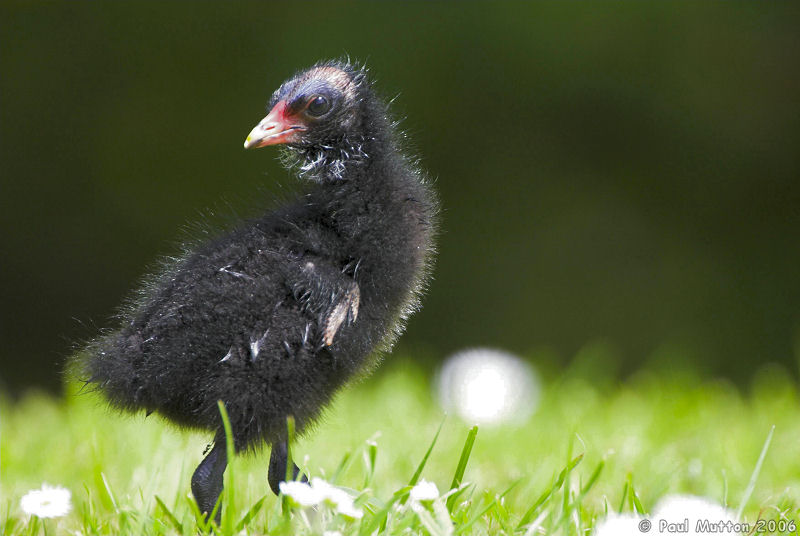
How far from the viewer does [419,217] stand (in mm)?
1903

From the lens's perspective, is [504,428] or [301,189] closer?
[301,189]

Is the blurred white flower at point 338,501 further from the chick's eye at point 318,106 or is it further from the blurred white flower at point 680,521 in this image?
the chick's eye at point 318,106

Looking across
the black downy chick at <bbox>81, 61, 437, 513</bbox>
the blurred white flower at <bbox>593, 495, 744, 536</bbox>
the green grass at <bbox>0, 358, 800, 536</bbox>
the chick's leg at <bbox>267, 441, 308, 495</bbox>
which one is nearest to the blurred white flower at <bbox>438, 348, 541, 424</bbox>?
the green grass at <bbox>0, 358, 800, 536</bbox>

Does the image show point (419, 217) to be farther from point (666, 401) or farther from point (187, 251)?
point (666, 401)

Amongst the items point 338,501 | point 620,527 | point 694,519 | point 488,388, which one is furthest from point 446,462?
point 338,501

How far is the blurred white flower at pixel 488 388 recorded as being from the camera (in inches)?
135

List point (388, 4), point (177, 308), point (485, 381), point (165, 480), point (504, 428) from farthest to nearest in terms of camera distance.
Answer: point (388, 4) → point (485, 381) → point (504, 428) → point (165, 480) → point (177, 308)

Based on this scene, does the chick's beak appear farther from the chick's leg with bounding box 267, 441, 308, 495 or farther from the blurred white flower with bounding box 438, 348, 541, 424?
the blurred white flower with bounding box 438, 348, 541, 424

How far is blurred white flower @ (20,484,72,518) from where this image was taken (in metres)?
1.70

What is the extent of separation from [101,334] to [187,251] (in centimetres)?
27

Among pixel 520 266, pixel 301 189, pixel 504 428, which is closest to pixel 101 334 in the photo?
pixel 301 189

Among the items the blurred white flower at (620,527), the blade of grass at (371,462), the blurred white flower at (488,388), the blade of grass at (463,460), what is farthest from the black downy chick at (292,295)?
the blurred white flower at (488,388)

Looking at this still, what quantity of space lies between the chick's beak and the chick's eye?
0.04m

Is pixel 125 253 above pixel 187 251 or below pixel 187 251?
below
